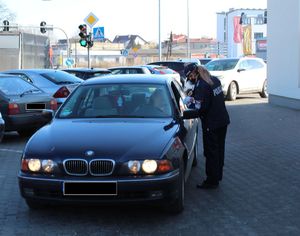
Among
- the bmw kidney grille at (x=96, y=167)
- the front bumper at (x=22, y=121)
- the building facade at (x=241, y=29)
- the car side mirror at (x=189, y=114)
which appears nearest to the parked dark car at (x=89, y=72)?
the front bumper at (x=22, y=121)

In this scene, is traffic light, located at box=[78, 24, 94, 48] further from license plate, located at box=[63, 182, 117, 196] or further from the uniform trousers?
license plate, located at box=[63, 182, 117, 196]

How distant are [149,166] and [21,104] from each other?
6264mm

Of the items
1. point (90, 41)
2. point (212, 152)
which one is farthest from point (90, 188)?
point (90, 41)

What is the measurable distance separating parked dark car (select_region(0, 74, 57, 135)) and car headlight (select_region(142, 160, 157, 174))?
5577 millimetres

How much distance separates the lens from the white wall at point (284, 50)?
51.1 feet

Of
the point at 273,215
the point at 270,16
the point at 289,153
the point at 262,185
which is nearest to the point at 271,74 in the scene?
the point at 270,16

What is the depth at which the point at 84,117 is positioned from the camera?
245 inches

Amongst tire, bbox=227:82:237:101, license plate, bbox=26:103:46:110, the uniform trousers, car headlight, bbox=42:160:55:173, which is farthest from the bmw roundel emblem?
tire, bbox=227:82:237:101

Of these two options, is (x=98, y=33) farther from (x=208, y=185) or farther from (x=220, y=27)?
(x=220, y=27)

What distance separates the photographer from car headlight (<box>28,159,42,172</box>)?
5.13m

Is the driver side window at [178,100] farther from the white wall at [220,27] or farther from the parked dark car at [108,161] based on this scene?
the white wall at [220,27]

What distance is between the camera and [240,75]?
801 inches

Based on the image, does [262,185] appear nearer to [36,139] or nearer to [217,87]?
[217,87]

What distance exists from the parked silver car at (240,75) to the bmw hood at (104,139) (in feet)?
46.6
